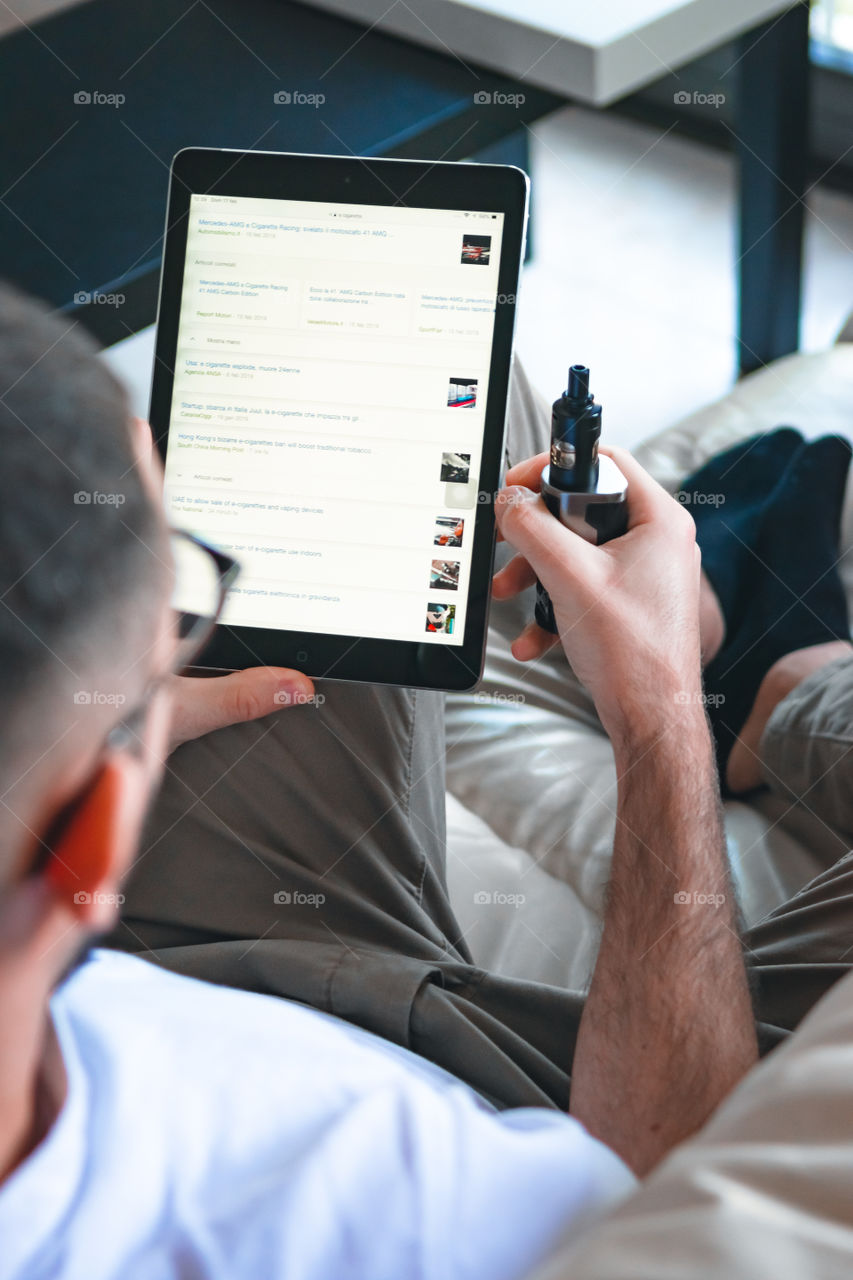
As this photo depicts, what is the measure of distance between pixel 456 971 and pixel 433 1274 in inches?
13.0

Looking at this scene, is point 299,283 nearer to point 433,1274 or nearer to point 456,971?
point 456,971

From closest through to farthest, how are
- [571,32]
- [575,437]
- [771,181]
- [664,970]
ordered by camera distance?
1. [664,970]
2. [575,437]
3. [571,32]
4. [771,181]

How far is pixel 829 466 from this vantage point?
1.13 m

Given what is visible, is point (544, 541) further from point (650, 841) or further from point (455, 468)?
point (650, 841)

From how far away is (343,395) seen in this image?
721 mm

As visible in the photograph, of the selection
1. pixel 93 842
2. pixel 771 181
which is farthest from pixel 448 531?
pixel 771 181

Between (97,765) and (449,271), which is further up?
(449,271)

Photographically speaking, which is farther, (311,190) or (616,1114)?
(311,190)

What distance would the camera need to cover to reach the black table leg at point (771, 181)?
157cm

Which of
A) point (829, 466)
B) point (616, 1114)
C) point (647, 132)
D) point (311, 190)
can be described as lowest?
point (616, 1114)

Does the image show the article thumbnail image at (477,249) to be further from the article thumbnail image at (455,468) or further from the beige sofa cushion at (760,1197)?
the beige sofa cushion at (760,1197)

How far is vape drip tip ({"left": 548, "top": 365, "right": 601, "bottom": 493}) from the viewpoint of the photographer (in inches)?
26.5

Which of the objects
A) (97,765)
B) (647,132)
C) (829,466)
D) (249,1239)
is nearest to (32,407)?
(97,765)

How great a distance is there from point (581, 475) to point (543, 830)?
0.36m
